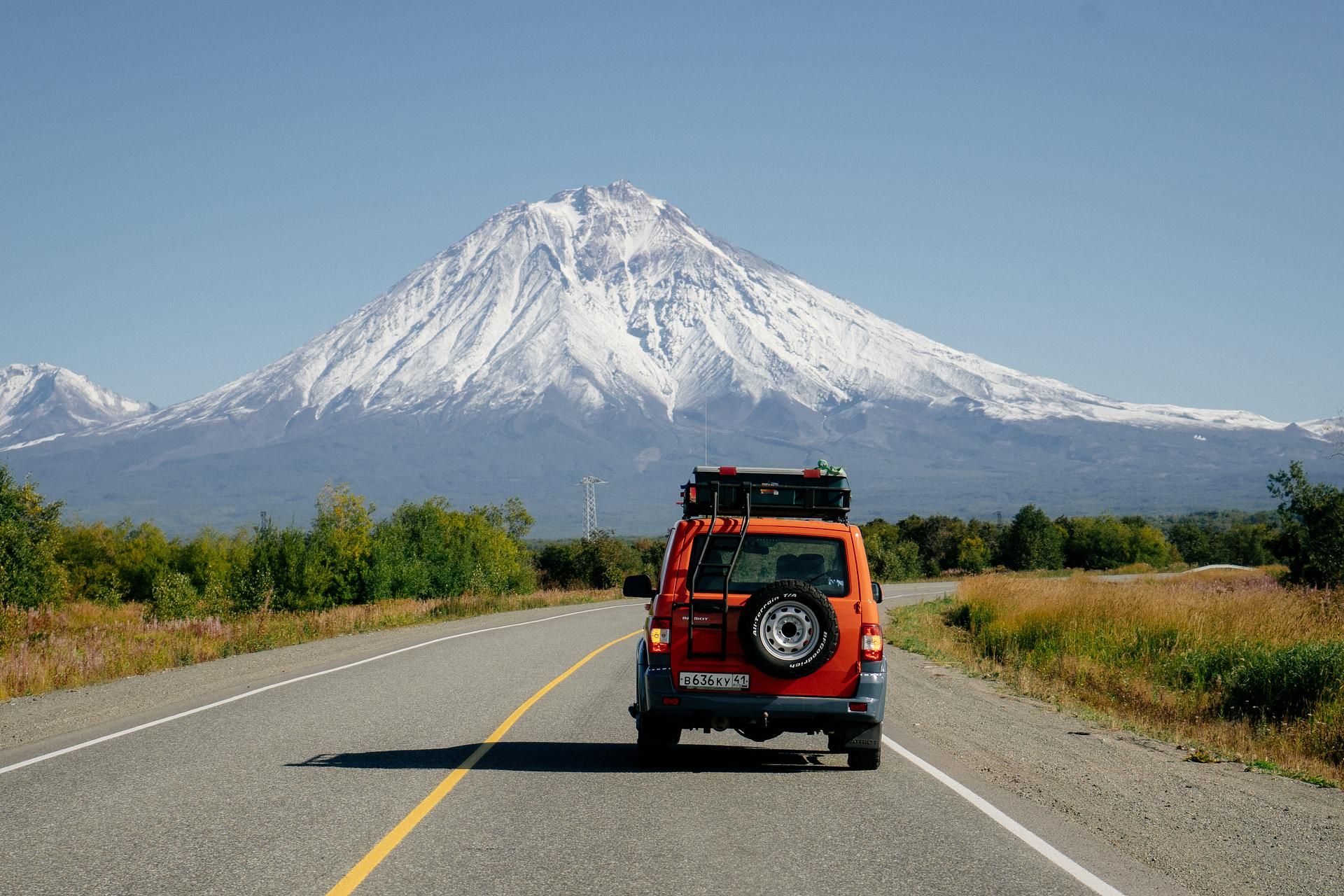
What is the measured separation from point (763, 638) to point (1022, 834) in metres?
2.49

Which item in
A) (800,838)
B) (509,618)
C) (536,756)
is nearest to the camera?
(800,838)

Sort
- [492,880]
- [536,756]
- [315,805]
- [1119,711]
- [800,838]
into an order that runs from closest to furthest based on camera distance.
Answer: [492,880] → [800,838] → [315,805] → [536,756] → [1119,711]

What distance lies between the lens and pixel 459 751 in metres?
10.6

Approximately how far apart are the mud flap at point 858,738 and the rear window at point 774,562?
1049 mm

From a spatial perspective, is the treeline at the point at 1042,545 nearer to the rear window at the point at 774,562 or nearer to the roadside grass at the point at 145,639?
the roadside grass at the point at 145,639

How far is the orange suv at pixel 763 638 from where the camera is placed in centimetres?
956

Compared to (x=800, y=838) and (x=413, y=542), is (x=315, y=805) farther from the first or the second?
(x=413, y=542)

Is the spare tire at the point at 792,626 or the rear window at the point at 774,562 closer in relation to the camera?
the spare tire at the point at 792,626

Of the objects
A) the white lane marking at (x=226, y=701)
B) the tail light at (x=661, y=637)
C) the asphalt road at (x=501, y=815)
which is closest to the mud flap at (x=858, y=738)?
the asphalt road at (x=501, y=815)

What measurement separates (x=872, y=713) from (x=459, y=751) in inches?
137

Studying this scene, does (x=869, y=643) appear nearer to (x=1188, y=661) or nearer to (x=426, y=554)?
(x=1188, y=661)

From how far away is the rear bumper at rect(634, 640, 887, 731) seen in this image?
9562 mm

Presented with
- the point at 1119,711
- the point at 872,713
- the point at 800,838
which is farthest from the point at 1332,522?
the point at 800,838

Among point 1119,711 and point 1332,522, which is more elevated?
point 1332,522
